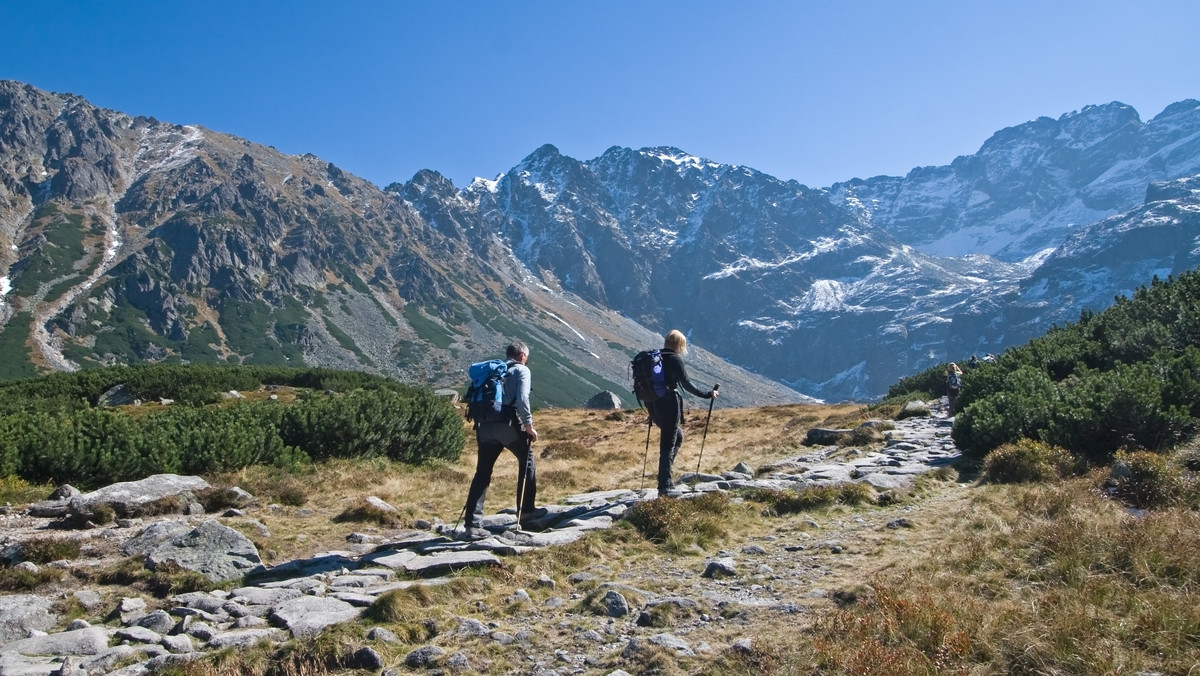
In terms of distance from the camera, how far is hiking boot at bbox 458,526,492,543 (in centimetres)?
894

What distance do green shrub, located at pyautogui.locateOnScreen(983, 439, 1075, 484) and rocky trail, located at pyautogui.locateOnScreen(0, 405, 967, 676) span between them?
78cm

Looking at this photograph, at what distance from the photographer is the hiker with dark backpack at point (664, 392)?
10852mm

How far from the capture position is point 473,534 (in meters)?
9.04

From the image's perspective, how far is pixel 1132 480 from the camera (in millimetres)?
8414

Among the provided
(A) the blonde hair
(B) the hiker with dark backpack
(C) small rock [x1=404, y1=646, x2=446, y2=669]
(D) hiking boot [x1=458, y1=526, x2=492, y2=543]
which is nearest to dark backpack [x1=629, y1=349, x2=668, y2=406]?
(B) the hiker with dark backpack

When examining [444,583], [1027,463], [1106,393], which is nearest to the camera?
[444,583]

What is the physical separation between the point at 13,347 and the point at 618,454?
624 feet

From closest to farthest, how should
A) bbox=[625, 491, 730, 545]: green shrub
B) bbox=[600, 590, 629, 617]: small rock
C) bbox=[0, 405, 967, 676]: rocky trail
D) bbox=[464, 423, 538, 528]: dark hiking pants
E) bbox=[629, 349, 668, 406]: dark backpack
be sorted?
bbox=[0, 405, 967, 676]: rocky trail
bbox=[600, 590, 629, 617]: small rock
bbox=[625, 491, 730, 545]: green shrub
bbox=[464, 423, 538, 528]: dark hiking pants
bbox=[629, 349, 668, 406]: dark backpack


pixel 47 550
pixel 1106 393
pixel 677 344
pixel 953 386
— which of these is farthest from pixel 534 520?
pixel 953 386

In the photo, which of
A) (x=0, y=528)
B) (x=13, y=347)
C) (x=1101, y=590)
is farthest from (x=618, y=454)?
(x=13, y=347)

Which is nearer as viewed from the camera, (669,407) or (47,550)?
(47,550)

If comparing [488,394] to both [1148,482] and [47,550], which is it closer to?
[47,550]

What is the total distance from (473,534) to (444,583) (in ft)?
7.03

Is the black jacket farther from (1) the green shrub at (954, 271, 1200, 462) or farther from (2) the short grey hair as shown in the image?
(1) the green shrub at (954, 271, 1200, 462)
